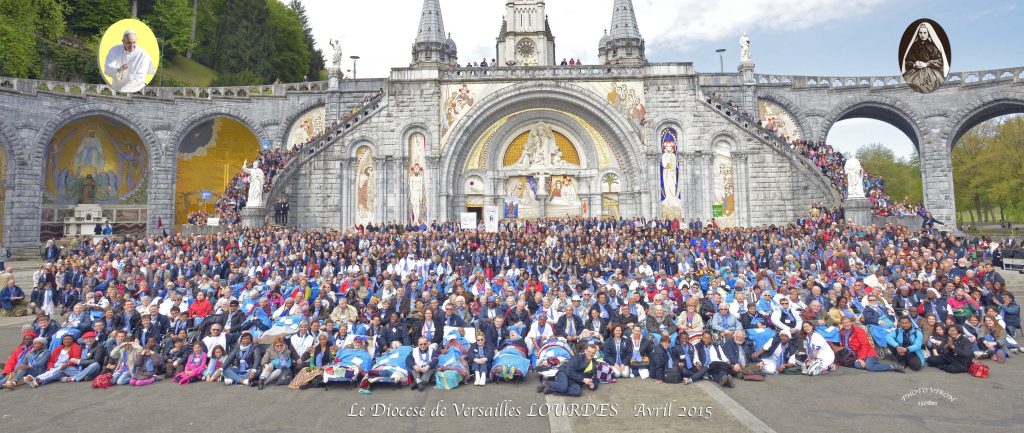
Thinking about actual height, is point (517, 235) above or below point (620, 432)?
above

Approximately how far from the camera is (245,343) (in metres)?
9.16

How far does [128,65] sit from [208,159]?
21.9ft

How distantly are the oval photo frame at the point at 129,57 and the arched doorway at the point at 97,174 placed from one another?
288 cm

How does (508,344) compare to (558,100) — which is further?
(558,100)

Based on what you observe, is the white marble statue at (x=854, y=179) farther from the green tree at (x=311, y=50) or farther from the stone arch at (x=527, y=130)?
the green tree at (x=311, y=50)

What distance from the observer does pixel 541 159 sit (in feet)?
96.2

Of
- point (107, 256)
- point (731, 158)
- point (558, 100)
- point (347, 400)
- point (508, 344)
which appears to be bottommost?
point (347, 400)

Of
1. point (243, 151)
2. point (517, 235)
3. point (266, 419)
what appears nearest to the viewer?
point (266, 419)

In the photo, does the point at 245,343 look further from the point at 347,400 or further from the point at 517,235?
the point at 517,235

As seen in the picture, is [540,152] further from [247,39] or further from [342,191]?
[247,39]

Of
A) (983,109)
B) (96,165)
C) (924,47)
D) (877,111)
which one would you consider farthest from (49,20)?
(983,109)

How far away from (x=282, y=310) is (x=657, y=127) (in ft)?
72.1

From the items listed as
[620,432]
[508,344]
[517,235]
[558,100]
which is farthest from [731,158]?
[620,432]

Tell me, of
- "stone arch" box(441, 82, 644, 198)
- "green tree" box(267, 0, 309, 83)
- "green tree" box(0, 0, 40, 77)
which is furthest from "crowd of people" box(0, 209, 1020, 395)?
"green tree" box(267, 0, 309, 83)
